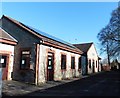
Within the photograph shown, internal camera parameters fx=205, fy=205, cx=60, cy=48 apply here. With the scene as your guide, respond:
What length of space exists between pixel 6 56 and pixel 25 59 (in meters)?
1.81

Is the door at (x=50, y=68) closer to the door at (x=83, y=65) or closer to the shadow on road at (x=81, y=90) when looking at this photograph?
the shadow on road at (x=81, y=90)

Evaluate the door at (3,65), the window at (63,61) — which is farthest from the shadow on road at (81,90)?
the window at (63,61)

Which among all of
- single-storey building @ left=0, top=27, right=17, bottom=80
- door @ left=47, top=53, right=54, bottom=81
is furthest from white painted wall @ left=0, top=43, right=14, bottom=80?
door @ left=47, top=53, right=54, bottom=81

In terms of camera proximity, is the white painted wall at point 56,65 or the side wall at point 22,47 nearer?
the side wall at point 22,47

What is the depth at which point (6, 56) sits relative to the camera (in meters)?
17.8

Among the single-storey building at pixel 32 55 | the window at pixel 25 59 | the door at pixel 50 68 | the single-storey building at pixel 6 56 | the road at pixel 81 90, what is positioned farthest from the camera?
the door at pixel 50 68

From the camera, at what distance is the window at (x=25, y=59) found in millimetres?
18531

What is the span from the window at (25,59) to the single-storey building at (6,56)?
2.96ft

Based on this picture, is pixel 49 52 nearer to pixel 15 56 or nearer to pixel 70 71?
pixel 15 56

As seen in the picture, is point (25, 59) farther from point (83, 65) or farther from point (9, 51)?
point (83, 65)

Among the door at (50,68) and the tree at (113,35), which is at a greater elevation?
the tree at (113,35)

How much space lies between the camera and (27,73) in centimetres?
1820

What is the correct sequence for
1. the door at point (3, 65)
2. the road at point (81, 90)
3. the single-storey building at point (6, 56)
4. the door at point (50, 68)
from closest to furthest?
the road at point (81, 90) < the single-storey building at point (6, 56) < the door at point (3, 65) < the door at point (50, 68)

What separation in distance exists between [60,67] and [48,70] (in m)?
2.92
